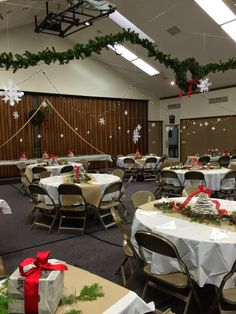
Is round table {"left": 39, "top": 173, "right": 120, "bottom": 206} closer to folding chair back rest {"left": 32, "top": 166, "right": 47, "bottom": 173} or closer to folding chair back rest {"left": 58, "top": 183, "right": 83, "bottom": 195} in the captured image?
folding chair back rest {"left": 58, "top": 183, "right": 83, "bottom": 195}

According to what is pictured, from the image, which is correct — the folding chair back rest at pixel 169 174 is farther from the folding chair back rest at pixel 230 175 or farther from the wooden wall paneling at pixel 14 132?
the wooden wall paneling at pixel 14 132

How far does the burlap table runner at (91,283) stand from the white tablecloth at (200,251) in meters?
1.00

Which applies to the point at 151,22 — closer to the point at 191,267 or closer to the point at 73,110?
the point at 73,110

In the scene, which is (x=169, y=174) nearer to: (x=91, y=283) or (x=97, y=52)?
(x=97, y=52)

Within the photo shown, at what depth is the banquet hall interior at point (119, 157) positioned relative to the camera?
2.49m

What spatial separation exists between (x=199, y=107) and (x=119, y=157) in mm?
5035

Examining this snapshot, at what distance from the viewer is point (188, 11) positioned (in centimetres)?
850

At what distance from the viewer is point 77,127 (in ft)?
43.5

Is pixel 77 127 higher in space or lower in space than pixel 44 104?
lower

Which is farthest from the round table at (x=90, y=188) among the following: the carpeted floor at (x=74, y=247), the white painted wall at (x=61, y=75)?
the white painted wall at (x=61, y=75)

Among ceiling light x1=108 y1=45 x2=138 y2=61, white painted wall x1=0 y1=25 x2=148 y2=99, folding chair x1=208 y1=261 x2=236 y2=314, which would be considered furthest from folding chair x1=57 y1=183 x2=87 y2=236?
ceiling light x1=108 y1=45 x2=138 y2=61

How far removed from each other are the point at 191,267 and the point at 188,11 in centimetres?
805

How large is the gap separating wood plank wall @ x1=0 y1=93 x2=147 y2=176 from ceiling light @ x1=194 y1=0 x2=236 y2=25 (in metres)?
6.63

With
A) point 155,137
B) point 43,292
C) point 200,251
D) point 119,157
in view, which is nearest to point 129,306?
point 43,292
